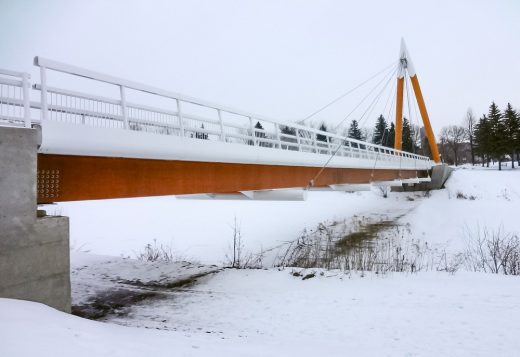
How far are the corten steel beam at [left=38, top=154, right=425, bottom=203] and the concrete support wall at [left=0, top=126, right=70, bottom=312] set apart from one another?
91 cm

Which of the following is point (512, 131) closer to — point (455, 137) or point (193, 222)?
point (455, 137)

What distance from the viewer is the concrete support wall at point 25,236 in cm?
515

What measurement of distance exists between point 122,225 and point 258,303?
56.6ft

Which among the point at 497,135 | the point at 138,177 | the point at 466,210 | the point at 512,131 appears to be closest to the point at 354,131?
the point at 497,135

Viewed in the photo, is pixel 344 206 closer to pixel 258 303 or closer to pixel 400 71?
pixel 400 71

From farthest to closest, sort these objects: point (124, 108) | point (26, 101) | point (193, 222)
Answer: point (193, 222) < point (124, 108) < point (26, 101)

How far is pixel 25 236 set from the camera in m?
5.36

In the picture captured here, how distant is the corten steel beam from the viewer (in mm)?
6578

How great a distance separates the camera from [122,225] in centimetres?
2256

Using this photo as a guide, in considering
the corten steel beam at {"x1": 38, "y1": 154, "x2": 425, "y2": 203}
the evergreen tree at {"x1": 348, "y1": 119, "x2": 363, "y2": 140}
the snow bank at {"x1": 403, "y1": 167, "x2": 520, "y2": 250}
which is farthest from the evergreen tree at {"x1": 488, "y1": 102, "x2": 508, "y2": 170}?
the corten steel beam at {"x1": 38, "y1": 154, "x2": 425, "y2": 203}

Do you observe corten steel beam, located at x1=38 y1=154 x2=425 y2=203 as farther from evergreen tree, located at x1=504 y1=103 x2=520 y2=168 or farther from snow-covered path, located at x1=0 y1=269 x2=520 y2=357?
evergreen tree, located at x1=504 y1=103 x2=520 y2=168

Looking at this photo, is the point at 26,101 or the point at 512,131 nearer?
the point at 26,101

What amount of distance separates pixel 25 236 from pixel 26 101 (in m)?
2.07

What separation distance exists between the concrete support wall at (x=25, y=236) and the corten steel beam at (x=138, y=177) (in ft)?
3.00
